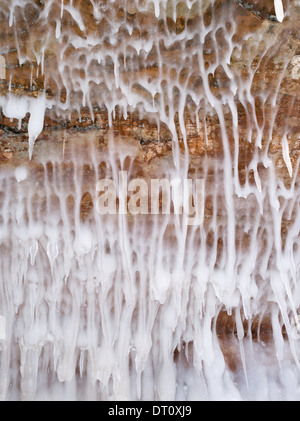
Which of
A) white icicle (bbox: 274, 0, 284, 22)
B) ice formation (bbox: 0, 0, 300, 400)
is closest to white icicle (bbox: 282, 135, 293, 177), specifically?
ice formation (bbox: 0, 0, 300, 400)

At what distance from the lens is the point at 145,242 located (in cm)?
329

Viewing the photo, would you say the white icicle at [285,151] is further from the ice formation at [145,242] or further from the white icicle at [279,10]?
the white icicle at [279,10]

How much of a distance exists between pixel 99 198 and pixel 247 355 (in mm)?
2264

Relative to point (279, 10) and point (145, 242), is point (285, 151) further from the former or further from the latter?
point (145, 242)

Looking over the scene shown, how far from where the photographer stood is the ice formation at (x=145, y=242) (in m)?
2.74

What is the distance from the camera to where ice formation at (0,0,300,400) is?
274 cm

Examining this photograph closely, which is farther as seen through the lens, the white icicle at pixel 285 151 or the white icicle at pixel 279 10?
the white icicle at pixel 285 151

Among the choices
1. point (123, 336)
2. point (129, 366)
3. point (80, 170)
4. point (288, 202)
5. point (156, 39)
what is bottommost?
point (129, 366)

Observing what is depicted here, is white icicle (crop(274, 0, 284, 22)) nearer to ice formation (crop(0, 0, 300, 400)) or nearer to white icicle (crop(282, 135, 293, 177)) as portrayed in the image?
ice formation (crop(0, 0, 300, 400))

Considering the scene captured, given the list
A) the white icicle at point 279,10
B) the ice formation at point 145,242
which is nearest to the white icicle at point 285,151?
A: the ice formation at point 145,242

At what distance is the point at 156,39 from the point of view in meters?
2.71

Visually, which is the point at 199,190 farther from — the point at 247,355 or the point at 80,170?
the point at 247,355
